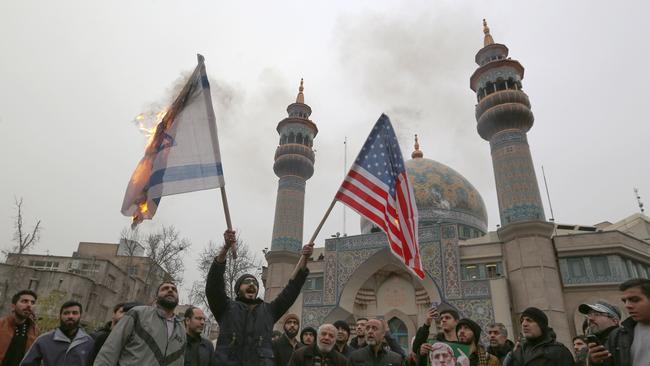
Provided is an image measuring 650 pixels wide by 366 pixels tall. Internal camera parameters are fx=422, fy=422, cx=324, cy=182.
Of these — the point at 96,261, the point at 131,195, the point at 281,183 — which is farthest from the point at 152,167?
the point at 96,261

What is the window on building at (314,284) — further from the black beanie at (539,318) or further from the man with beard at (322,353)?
the black beanie at (539,318)

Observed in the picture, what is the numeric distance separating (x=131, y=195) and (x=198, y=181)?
0.76 metres

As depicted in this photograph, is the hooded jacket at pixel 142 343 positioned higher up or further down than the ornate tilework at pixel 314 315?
further down

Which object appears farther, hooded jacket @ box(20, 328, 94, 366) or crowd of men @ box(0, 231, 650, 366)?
hooded jacket @ box(20, 328, 94, 366)

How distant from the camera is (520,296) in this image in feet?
60.2

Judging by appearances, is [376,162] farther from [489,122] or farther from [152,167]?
[489,122]

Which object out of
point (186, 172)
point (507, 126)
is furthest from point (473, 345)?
point (507, 126)

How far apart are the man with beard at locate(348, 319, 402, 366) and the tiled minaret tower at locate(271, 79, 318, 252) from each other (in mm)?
20827

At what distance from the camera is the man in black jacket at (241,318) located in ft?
12.5

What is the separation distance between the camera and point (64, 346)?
180 inches

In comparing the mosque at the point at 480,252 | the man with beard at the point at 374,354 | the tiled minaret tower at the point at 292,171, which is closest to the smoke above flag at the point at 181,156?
the man with beard at the point at 374,354

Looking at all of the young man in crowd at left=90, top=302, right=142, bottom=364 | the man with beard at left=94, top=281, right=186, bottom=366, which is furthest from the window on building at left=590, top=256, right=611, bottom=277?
the man with beard at left=94, top=281, right=186, bottom=366

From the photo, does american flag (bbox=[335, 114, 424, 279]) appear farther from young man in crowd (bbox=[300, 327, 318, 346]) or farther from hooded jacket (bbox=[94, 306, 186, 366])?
hooded jacket (bbox=[94, 306, 186, 366])

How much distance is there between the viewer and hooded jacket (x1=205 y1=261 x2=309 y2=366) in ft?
12.5
